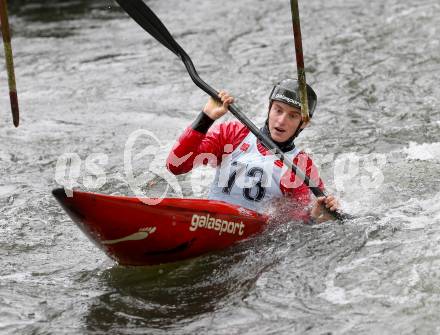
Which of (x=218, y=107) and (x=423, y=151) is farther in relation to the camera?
(x=423, y=151)

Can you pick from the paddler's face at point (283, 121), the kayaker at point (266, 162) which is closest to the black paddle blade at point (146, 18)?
the kayaker at point (266, 162)

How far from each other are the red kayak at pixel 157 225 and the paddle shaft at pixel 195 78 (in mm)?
445

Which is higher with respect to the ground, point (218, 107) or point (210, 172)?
point (218, 107)

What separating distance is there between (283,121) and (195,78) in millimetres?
745

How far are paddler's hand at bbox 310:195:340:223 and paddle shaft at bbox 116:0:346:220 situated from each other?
0.06 m

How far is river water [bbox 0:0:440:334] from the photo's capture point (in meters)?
5.18

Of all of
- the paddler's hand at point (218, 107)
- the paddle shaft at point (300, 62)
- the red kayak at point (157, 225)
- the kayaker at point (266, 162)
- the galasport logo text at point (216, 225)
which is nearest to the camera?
the red kayak at point (157, 225)

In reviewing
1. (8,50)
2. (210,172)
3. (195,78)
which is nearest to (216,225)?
(195,78)

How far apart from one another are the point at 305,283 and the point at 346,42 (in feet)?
23.8

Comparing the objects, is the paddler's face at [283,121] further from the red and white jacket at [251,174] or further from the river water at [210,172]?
the river water at [210,172]

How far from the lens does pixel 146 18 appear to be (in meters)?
6.42

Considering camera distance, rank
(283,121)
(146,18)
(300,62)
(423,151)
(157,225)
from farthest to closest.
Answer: (423,151), (146,18), (283,121), (300,62), (157,225)

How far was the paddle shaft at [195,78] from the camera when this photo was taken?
6.05m

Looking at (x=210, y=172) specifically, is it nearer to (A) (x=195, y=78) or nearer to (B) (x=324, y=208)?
(A) (x=195, y=78)
